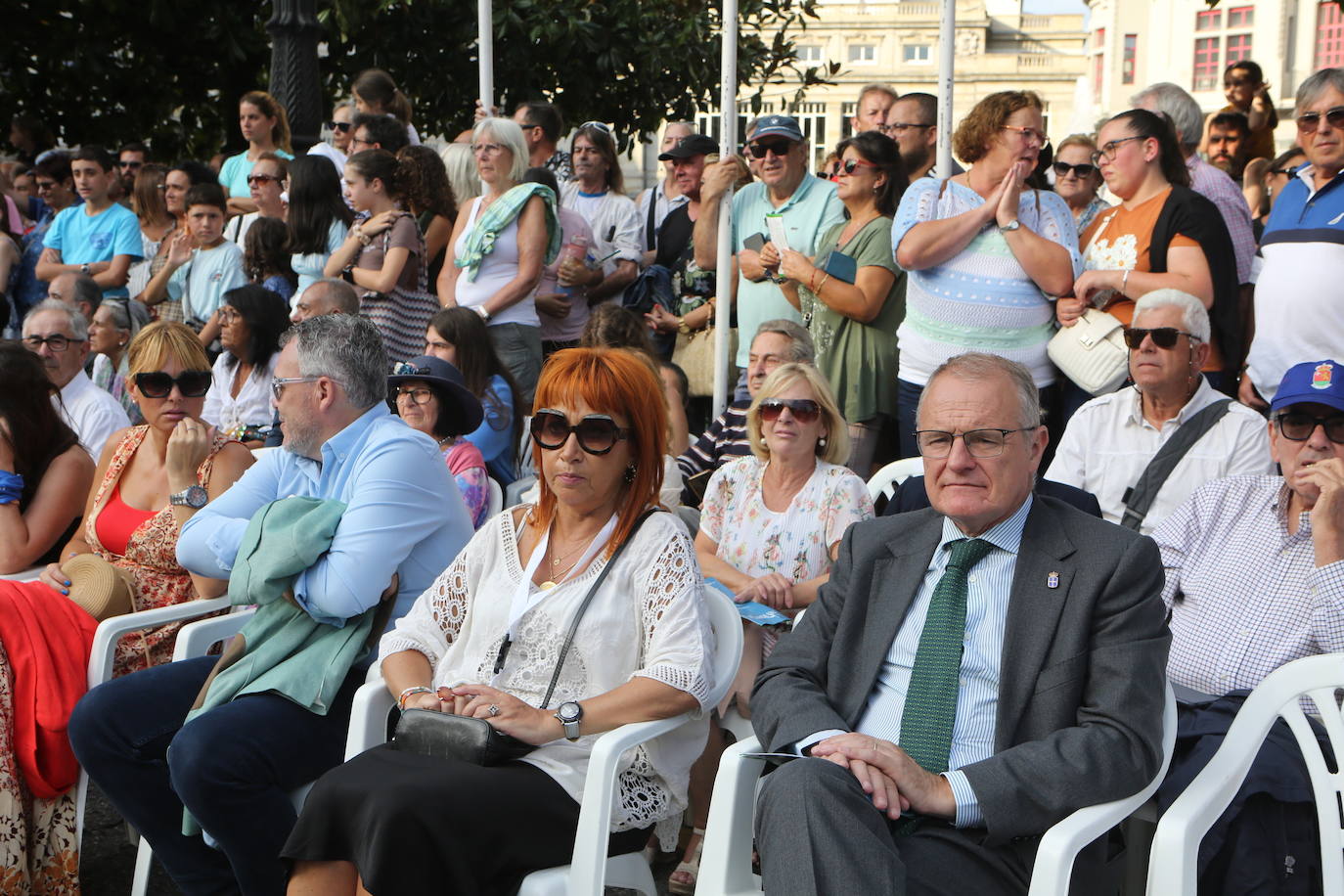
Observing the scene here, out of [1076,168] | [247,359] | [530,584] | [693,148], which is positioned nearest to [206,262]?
[247,359]

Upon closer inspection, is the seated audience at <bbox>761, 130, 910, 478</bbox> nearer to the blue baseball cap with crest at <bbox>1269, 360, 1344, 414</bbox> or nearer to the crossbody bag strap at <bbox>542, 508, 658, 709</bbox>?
Answer: the blue baseball cap with crest at <bbox>1269, 360, 1344, 414</bbox>

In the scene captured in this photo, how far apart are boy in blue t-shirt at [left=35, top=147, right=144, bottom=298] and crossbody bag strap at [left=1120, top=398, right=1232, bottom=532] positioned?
647cm

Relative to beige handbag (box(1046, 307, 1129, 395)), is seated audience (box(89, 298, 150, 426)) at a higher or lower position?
lower

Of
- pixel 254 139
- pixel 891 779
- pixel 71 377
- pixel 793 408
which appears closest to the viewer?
pixel 891 779

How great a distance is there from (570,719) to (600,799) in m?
0.19

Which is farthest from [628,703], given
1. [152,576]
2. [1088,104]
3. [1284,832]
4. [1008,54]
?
[1008,54]

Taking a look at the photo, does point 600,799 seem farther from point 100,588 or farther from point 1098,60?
point 1098,60

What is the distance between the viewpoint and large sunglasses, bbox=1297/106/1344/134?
4.68 meters

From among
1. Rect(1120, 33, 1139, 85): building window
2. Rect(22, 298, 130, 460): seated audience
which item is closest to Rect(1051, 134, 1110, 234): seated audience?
Rect(22, 298, 130, 460): seated audience

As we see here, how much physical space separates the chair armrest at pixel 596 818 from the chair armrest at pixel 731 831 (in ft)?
0.69

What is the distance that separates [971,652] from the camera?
2775mm

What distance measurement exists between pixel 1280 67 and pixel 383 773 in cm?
4660

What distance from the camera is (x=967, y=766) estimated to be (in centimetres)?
259

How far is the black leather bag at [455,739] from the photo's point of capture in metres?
2.83
